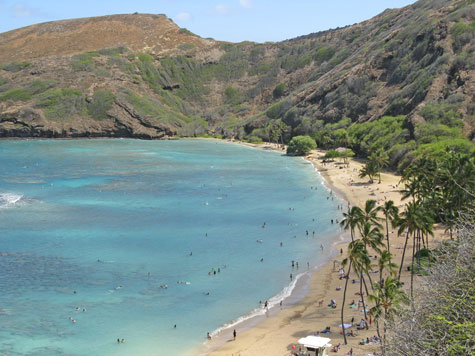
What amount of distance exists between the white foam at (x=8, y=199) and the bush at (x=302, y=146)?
82.6m

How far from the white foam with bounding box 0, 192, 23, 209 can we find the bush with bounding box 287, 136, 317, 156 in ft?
271

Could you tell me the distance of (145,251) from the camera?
57500 mm

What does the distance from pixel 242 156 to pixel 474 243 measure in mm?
132676

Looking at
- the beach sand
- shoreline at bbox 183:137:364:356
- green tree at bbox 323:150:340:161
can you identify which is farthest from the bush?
the beach sand

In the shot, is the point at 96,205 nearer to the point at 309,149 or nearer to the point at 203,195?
the point at 203,195

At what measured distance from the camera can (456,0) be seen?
157m

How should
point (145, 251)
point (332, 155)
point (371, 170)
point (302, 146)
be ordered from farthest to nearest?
point (302, 146) → point (332, 155) → point (371, 170) → point (145, 251)

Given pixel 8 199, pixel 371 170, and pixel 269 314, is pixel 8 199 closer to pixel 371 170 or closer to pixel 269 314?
pixel 269 314

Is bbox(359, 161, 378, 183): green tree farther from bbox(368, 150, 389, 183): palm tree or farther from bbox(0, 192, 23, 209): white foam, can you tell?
bbox(0, 192, 23, 209): white foam

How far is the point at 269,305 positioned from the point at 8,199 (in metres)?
58.3

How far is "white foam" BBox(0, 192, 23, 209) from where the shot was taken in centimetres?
7916

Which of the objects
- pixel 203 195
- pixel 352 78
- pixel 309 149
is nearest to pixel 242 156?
pixel 309 149

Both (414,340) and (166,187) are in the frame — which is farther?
(166,187)

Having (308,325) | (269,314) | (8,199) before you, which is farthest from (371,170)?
(8,199)
